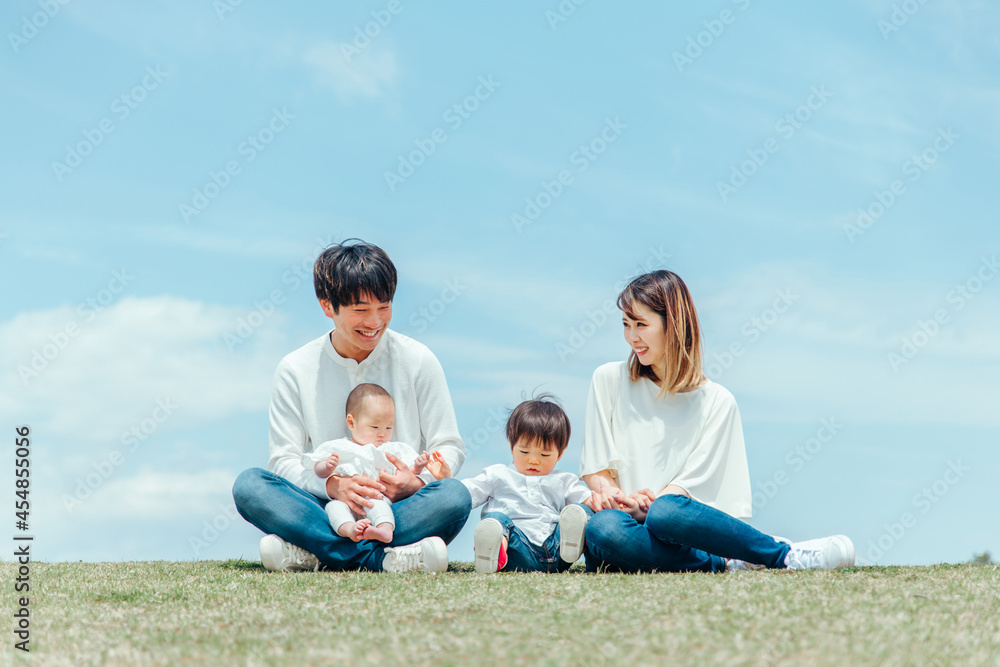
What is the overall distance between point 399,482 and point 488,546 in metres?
0.72

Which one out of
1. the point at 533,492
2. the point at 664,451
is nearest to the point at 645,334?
the point at 664,451

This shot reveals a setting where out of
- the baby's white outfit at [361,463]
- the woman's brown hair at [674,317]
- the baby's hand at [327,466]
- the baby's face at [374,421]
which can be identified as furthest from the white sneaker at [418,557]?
the woman's brown hair at [674,317]

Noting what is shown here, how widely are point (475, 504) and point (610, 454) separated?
0.97 meters

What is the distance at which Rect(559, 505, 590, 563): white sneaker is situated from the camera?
559 cm

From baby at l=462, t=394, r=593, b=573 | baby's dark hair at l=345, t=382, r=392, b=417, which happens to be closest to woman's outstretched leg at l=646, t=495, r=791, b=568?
baby at l=462, t=394, r=593, b=573

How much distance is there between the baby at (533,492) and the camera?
5820 millimetres

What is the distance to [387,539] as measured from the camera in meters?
5.59

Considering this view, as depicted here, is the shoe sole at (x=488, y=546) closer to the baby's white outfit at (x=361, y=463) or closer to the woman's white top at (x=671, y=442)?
the baby's white outfit at (x=361, y=463)

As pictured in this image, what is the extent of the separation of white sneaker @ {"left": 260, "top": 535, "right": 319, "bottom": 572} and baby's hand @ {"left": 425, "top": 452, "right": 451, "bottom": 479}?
0.93 metres

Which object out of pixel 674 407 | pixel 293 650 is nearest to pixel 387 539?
pixel 674 407

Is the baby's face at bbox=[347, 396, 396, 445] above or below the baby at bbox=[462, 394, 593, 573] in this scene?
above

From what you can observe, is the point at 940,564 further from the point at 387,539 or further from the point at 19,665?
the point at 19,665

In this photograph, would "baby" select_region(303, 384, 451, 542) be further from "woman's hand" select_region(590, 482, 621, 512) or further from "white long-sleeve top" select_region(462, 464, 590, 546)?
"woman's hand" select_region(590, 482, 621, 512)

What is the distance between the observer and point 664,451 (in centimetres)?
587
